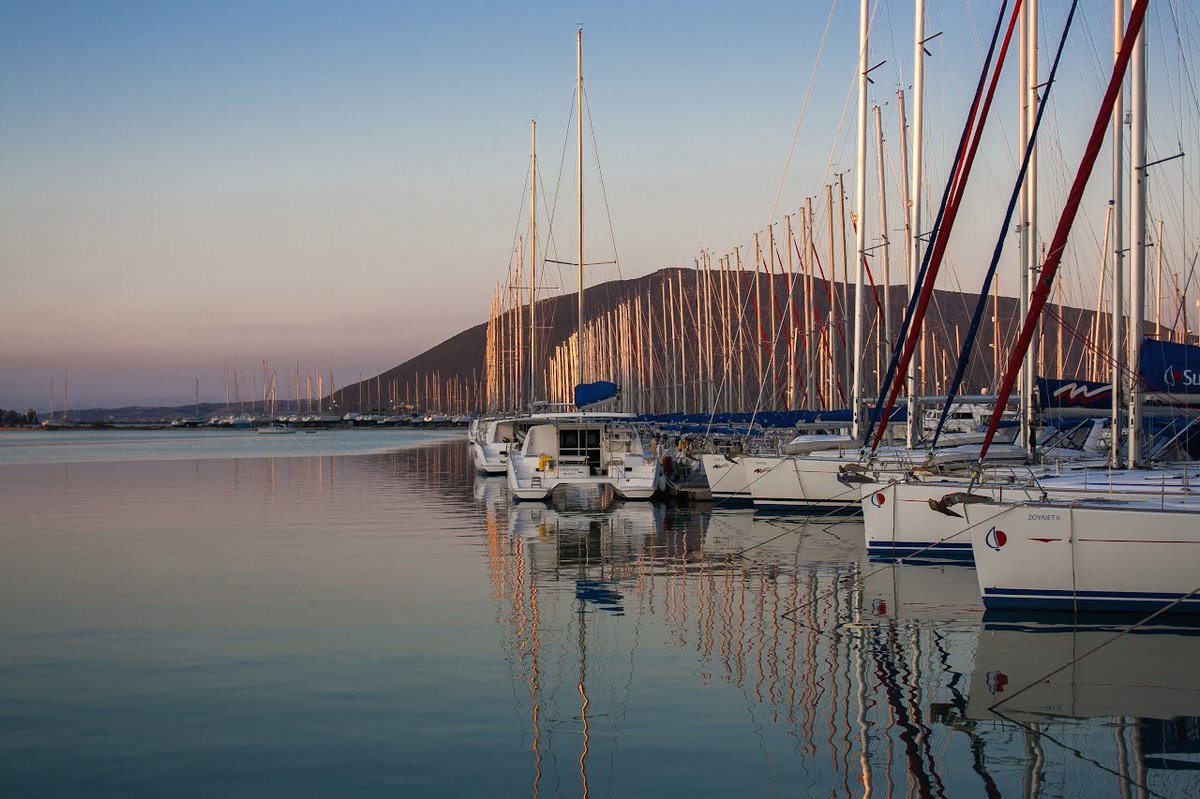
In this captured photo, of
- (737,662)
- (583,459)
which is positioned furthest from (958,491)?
(583,459)

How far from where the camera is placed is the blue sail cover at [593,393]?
127 ft

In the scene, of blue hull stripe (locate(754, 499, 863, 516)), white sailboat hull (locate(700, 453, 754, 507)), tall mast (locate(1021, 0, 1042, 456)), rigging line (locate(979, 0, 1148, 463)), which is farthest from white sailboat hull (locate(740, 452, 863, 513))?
rigging line (locate(979, 0, 1148, 463))

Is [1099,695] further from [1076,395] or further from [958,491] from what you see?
[1076,395]

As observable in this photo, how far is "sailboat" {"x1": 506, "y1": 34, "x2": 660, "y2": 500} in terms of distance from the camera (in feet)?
109

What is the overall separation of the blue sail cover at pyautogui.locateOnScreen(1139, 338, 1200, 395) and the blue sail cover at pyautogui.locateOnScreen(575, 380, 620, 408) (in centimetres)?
2217

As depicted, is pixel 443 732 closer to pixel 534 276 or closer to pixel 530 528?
pixel 530 528

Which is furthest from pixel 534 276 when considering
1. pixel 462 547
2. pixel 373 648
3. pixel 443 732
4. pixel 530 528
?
pixel 443 732

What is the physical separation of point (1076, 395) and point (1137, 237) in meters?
7.38

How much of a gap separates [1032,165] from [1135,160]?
7925 millimetres

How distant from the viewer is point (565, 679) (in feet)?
40.6

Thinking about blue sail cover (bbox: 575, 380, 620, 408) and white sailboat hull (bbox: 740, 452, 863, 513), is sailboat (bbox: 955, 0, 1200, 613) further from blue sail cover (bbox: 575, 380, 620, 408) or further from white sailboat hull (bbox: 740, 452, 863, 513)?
blue sail cover (bbox: 575, 380, 620, 408)

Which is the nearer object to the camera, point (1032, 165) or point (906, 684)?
point (906, 684)

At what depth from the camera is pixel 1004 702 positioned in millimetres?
11336

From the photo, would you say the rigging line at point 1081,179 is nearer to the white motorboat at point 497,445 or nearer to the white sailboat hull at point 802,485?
the white sailboat hull at point 802,485
